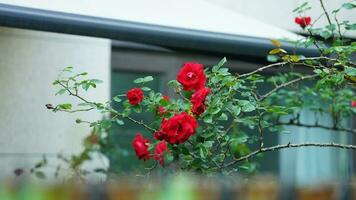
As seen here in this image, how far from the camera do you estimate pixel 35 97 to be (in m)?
6.23

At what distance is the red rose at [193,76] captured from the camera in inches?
133

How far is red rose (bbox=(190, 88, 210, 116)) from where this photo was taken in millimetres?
3279

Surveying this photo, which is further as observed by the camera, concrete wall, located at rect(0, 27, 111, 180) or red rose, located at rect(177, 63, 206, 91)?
concrete wall, located at rect(0, 27, 111, 180)

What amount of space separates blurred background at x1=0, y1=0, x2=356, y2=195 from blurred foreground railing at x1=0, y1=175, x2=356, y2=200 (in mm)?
1420

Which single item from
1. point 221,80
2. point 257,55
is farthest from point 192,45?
point 221,80

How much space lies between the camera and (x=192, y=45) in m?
4.58

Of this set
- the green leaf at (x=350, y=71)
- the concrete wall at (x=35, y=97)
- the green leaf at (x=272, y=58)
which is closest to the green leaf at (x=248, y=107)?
the green leaf at (x=350, y=71)

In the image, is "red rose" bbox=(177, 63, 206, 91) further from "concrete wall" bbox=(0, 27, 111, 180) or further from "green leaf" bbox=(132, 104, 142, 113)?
"concrete wall" bbox=(0, 27, 111, 180)

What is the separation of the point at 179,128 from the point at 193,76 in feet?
0.87

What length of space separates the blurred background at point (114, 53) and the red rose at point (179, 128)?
1.42ft

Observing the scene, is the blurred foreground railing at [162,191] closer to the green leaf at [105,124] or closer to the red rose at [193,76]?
the red rose at [193,76]

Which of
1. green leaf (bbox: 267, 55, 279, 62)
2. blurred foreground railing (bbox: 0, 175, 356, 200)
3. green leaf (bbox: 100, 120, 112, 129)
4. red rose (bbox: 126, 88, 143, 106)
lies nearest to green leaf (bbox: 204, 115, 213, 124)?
red rose (bbox: 126, 88, 143, 106)

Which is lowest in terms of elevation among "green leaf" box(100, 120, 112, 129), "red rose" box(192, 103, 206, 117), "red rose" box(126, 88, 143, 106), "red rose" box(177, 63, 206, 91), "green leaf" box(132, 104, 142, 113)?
"green leaf" box(100, 120, 112, 129)

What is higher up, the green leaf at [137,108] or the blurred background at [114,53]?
the blurred background at [114,53]
